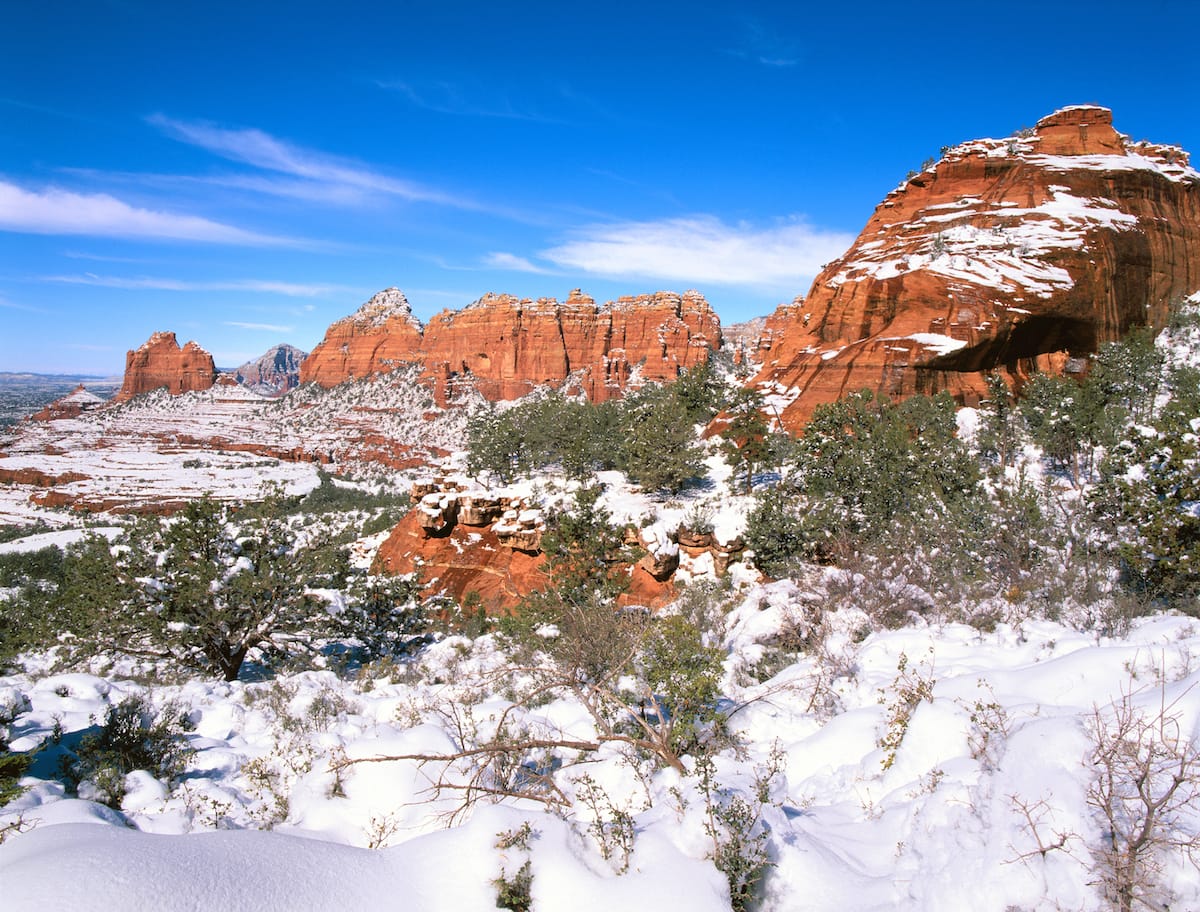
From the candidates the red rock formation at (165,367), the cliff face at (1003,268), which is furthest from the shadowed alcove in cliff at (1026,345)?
the red rock formation at (165,367)

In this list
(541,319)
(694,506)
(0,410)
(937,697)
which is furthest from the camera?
(0,410)

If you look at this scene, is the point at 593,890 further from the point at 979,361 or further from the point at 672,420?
the point at 979,361

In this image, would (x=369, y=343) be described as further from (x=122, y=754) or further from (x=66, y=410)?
(x=122, y=754)

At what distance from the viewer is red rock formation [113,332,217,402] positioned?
424ft

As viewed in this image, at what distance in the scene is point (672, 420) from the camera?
20641mm

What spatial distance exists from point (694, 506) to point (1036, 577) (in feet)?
35.1

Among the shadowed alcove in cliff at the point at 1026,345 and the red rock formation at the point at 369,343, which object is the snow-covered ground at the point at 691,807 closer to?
the shadowed alcove in cliff at the point at 1026,345

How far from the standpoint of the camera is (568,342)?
94125 millimetres

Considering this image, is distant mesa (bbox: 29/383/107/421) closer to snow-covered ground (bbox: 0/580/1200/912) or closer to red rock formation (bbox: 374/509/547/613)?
red rock formation (bbox: 374/509/547/613)

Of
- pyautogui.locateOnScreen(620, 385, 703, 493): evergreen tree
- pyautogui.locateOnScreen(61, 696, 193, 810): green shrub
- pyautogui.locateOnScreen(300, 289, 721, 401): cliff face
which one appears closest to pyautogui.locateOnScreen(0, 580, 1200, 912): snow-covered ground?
pyautogui.locateOnScreen(61, 696, 193, 810): green shrub

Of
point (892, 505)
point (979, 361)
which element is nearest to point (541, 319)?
point (979, 361)

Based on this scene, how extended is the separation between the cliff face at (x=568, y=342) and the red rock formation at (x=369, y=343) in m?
10.5

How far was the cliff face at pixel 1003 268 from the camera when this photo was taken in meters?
26.4

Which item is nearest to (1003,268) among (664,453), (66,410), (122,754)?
(664,453)
